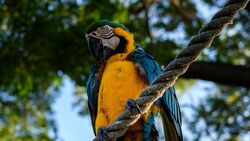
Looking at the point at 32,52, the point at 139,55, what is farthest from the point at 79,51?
the point at 139,55

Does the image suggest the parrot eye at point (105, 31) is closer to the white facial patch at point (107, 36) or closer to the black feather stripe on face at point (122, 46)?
the white facial patch at point (107, 36)

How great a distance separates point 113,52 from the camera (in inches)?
203

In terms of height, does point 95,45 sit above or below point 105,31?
below

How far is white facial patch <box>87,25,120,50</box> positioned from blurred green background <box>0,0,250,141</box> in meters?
2.41

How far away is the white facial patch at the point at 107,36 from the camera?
17.0 feet

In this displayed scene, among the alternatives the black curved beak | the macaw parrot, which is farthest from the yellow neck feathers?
the black curved beak

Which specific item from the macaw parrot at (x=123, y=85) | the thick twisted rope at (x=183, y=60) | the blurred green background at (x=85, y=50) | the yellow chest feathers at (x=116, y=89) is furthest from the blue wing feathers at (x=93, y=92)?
the blurred green background at (x=85, y=50)

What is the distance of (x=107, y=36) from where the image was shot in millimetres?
5230

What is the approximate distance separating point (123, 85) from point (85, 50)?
133 inches

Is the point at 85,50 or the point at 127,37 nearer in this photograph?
the point at 127,37

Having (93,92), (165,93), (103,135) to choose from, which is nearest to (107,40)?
(93,92)

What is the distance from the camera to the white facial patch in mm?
5184

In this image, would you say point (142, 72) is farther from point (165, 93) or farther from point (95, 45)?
point (95, 45)

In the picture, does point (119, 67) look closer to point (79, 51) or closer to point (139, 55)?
point (139, 55)
